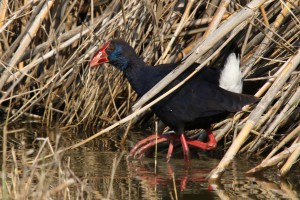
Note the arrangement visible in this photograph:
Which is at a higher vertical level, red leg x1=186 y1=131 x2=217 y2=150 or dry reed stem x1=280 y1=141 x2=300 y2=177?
red leg x1=186 y1=131 x2=217 y2=150

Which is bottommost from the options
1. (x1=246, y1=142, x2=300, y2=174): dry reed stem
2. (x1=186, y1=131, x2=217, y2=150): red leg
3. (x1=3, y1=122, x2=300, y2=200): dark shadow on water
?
(x1=3, y1=122, x2=300, y2=200): dark shadow on water

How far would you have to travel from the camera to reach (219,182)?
4.08 metres

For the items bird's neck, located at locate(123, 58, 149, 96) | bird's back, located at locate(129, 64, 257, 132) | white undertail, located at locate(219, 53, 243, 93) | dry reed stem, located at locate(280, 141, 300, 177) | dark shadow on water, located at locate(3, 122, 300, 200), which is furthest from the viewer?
bird's neck, located at locate(123, 58, 149, 96)

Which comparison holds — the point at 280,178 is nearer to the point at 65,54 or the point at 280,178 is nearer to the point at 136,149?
the point at 136,149

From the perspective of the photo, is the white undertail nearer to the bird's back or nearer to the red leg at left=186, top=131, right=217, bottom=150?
the bird's back

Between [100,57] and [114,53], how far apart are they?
0.10 m

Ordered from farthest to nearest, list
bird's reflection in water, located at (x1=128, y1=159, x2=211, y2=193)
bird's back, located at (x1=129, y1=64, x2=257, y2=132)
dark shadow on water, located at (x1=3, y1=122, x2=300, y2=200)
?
bird's back, located at (x1=129, y1=64, x2=257, y2=132), bird's reflection in water, located at (x1=128, y1=159, x2=211, y2=193), dark shadow on water, located at (x1=3, y1=122, x2=300, y2=200)

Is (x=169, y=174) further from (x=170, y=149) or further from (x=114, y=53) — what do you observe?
(x=114, y=53)

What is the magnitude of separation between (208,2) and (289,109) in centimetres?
101

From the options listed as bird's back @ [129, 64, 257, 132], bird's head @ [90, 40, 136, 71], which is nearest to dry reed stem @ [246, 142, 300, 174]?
bird's back @ [129, 64, 257, 132]

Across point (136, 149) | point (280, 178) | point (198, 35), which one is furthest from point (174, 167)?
point (198, 35)

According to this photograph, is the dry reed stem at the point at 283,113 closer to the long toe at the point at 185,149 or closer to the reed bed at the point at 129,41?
the reed bed at the point at 129,41

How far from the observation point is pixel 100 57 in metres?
4.95

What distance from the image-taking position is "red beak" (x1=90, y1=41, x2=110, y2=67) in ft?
16.2
